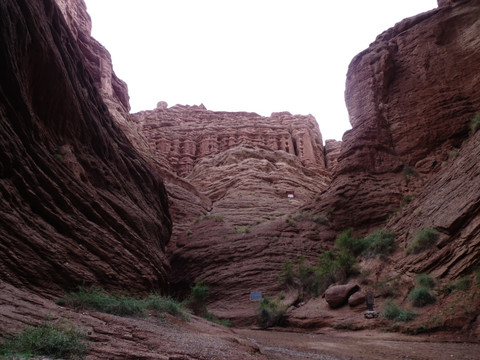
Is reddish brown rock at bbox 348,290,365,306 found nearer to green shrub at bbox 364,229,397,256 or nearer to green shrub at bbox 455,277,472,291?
green shrub at bbox 364,229,397,256

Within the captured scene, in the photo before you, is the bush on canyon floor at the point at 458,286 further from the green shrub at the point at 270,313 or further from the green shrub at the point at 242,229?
the green shrub at the point at 242,229

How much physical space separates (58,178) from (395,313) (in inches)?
450

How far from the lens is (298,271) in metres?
20.0

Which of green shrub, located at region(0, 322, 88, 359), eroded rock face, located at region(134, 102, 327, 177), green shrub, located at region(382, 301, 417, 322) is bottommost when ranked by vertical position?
green shrub, located at region(0, 322, 88, 359)

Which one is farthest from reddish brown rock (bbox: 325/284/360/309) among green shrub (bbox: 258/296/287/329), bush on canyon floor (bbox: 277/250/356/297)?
green shrub (bbox: 258/296/287/329)

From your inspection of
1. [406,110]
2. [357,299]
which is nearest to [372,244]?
[357,299]

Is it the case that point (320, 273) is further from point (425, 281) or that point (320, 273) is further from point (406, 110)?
point (406, 110)

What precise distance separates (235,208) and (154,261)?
59.6 ft

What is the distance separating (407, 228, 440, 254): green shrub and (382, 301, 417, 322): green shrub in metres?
2.77

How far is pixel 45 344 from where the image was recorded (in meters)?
4.56

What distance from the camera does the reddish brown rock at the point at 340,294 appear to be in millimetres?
14406

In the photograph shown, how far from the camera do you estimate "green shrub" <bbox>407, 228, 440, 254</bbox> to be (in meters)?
12.8

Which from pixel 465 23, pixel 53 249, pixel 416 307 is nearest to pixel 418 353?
pixel 416 307

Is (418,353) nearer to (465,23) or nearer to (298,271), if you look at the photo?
(298,271)
